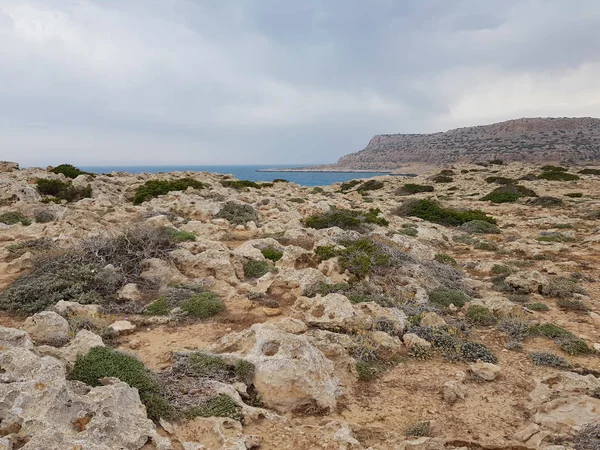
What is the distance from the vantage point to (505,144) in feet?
313

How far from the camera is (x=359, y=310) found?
7.04 m

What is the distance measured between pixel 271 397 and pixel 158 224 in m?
8.30

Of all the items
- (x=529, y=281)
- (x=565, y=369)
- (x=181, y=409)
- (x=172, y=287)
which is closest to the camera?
(x=181, y=409)

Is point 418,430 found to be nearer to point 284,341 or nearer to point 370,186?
point 284,341

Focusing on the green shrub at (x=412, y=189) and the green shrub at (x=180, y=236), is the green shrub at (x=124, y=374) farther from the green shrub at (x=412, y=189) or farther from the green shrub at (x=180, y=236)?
the green shrub at (x=412, y=189)

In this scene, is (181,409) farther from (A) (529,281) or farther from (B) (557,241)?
(B) (557,241)

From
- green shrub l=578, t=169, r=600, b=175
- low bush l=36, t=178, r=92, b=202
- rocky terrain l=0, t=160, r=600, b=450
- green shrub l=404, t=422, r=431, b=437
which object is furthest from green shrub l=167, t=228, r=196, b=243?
green shrub l=578, t=169, r=600, b=175

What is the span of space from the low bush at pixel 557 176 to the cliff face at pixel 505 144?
43889mm

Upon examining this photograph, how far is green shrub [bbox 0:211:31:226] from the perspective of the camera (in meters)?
12.4

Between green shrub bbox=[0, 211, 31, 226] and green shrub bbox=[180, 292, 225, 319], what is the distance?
823 centimetres

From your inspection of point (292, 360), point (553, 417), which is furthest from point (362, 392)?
point (553, 417)

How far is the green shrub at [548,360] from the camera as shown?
6035 mm

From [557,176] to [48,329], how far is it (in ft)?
127

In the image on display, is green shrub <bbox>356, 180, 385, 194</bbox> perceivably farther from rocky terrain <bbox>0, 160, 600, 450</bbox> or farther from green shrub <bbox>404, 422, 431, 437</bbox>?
green shrub <bbox>404, 422, 431, 437</bbox>
